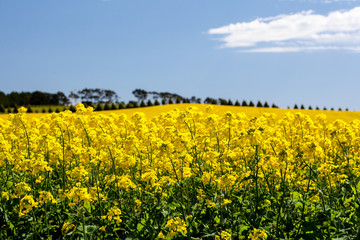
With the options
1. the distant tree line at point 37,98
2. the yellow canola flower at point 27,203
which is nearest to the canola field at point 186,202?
the yellow canola flower at point 27,203

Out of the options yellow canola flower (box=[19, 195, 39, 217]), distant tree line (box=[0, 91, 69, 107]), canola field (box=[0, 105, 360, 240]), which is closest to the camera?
yellow canola flower (box=[19, 195, 39, 217])

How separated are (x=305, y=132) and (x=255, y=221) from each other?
24.4 ft

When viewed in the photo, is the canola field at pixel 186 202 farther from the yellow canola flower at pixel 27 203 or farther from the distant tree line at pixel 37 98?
the distant tree line at pixel 37 98

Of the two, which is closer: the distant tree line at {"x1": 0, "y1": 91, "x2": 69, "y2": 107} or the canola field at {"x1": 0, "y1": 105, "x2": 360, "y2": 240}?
the canola field at {"x1": 0, "y1": 105, "x2": 360, "y2": 240}

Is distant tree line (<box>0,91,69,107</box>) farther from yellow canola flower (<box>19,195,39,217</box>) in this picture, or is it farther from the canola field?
yellow canola flower (<box>19,195,39,217</box>)

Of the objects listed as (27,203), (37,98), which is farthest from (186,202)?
(37,98)

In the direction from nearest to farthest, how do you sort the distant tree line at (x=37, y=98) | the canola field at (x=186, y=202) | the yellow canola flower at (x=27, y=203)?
the yellow canola flower at (x=27, y=203) < the canola field at (x=186, y=202) < the distant tree line at (x=37, y=98)

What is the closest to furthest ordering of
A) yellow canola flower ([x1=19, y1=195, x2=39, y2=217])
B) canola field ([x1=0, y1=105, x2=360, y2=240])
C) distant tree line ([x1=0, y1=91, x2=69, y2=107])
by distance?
yellow canola flower ([x1=19, y1=195, x2=39, y2=217])
canola field ([x1=0, y1=105, x2=360, y2=240])
distant tree line ([x1=0, y1=91, x2=69, y2=107])

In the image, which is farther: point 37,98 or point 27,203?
point 37,98

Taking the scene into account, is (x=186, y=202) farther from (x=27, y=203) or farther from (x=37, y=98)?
(x=37, y=98)

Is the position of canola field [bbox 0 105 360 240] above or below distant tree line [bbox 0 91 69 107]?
below

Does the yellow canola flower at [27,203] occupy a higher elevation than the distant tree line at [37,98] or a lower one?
lower

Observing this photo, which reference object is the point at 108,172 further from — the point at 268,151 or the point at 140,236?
the point at 268,151

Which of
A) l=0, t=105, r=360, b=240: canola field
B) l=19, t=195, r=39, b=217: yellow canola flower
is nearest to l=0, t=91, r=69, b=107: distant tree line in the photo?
l=0, t=105, r=360, b=240: canola field
